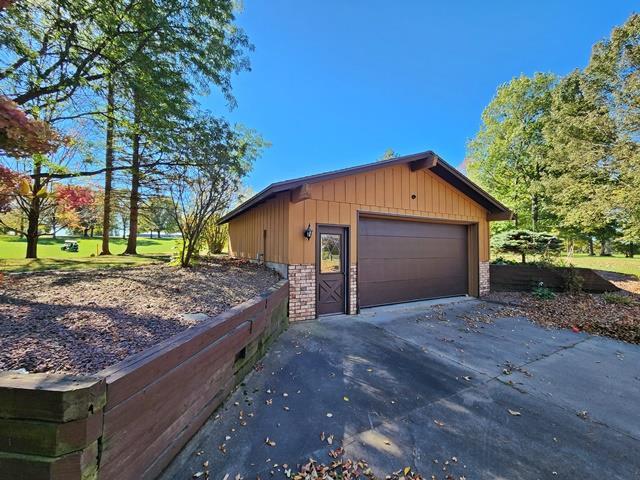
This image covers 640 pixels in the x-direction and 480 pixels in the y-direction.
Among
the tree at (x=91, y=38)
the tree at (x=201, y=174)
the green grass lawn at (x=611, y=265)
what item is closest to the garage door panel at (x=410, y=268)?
the tree at (x=201, y=174)

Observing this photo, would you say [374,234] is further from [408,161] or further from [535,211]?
[535,211]

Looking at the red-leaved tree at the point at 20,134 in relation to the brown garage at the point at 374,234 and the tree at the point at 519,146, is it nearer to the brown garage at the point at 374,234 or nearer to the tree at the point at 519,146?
the brown garage at the point at 374,234

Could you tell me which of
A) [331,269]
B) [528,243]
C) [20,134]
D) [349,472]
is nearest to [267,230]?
[331,269]

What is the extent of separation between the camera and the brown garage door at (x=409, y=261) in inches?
A: 272

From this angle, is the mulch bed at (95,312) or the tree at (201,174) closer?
the mulch bed at (95,312)

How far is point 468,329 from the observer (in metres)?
5.60

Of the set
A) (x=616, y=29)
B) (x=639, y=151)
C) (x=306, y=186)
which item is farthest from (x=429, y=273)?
(x=616, y=29)

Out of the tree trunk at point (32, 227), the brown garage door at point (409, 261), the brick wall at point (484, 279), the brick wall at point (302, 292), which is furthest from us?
the tree trunk at point (32, 227)

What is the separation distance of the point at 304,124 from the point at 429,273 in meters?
8.30

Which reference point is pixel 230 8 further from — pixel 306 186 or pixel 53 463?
pixel 53 463

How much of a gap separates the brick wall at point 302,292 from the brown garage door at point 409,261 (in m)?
1.35

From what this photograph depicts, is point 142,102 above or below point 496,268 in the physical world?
above

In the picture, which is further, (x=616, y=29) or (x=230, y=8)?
(x=616, y=29)

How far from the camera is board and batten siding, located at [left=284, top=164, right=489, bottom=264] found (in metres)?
5.86
